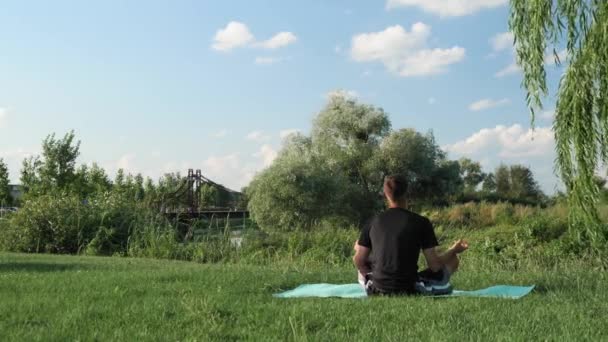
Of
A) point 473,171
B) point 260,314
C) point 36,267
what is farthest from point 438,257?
point 473,171

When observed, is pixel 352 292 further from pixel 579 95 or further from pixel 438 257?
pixel 579 95

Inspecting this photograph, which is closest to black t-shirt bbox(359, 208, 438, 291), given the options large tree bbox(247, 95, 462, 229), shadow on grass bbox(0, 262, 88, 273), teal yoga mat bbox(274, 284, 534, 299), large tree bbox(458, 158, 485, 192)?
teal yoga mat bbox(274, 284, 534, 299)

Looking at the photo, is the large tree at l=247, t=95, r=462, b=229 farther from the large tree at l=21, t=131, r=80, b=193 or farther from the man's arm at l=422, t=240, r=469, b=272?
the man's arm at l=422, t=240, r=469, b=272

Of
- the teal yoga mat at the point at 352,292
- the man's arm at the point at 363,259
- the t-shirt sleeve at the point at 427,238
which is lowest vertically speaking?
the teal yoga mat at the point at 352,292

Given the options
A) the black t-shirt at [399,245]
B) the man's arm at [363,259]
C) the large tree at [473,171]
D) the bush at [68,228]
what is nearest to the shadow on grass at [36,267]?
the man's arm at [363,259]

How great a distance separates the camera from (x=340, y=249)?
16281 millimetres

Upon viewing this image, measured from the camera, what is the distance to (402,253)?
6684mm

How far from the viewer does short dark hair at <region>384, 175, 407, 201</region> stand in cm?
694

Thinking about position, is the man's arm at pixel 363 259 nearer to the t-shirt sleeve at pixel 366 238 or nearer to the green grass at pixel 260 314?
the t-shirt sleeve at pixel 366 238

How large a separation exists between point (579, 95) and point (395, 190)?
9.42 feet

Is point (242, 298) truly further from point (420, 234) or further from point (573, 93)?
point (573, 93)

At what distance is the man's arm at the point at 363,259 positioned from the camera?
709 centimetres

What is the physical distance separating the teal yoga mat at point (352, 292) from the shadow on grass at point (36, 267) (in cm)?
422

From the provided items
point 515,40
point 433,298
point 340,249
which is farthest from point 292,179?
point 433,298
